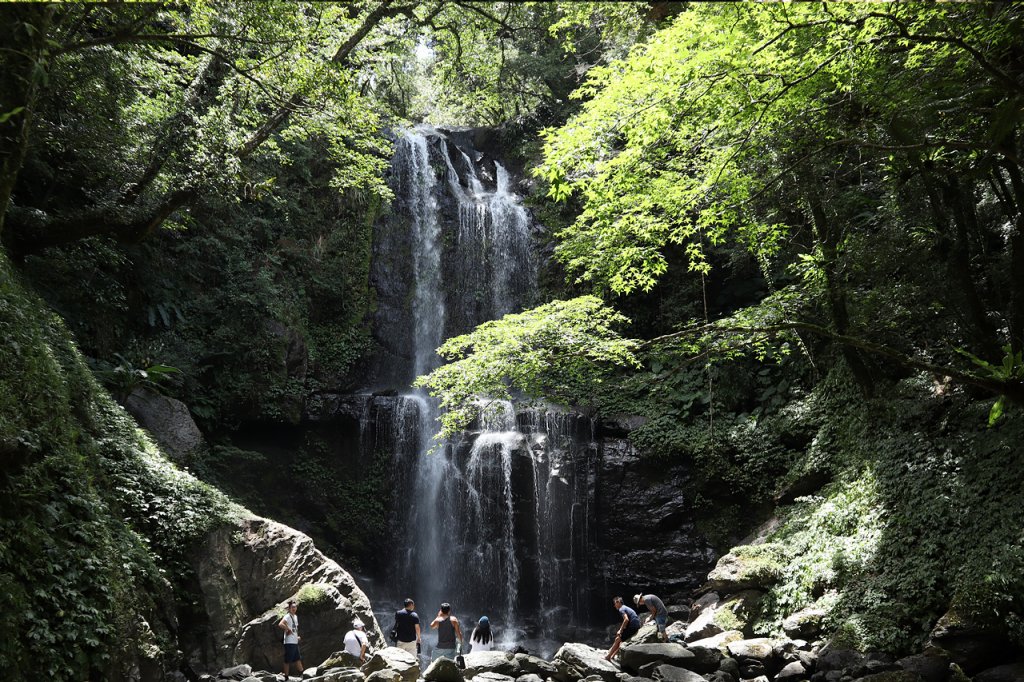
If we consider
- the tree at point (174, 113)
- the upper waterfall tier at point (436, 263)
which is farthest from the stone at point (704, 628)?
the upper waterfall tier at point (436, 263)

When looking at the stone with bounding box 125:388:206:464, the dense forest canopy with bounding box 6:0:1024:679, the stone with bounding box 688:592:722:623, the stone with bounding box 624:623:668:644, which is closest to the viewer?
the dense forest canopy with bounding box 6:0:1024:679

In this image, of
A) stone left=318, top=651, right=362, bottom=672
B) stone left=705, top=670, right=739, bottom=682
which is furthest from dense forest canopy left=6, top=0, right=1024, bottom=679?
A: stone left=318, top=651, right=362, bottom=672

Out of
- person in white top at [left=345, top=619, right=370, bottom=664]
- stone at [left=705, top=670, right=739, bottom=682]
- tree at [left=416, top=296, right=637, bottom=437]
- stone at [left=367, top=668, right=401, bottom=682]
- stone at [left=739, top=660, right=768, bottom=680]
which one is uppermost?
tree at [left=416, top=296, right=637, bottom=437]

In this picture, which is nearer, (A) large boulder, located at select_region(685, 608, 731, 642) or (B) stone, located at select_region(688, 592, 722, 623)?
(A) large boulder, located at select_region(685, 608, 731, 642)

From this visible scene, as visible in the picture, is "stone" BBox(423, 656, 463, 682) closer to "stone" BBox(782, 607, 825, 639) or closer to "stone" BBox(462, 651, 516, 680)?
"stone" BBox(462, 651, 516, 680)

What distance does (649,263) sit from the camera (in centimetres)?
A: 727

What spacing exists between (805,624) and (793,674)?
1.27 meters

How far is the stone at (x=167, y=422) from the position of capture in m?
11.3

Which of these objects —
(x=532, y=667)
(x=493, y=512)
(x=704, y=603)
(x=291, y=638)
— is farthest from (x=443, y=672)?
(x=493, y=512)

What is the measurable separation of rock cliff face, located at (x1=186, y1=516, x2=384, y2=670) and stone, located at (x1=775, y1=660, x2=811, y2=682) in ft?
16.9

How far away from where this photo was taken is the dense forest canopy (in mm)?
5551

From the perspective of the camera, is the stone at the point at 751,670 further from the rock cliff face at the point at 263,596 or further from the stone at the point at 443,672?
the rock cliff face at the point at 263,596

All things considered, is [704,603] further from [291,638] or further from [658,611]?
[291,638]

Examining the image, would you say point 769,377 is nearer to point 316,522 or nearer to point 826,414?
point 826,414
